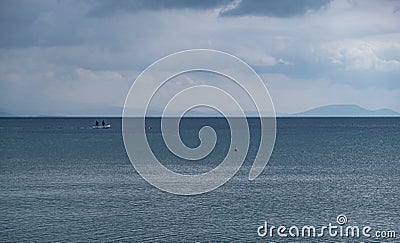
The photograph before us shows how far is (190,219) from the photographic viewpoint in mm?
56844

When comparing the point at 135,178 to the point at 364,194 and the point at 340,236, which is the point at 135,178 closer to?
the point at 364,194

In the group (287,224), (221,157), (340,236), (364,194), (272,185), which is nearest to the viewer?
(340,236)

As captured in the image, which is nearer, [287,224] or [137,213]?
[287,224]

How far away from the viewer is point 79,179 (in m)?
83.5

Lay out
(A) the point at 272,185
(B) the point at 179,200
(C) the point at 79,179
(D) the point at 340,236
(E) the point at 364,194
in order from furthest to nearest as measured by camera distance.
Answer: (C) the point at 79,179 < (A) the point at 272,185 < (E) the point at 364,194 < (B) the point at 179,200 < (D) the point at 340,236

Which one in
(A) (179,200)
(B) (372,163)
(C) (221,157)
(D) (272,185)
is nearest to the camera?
(A) (179,200)

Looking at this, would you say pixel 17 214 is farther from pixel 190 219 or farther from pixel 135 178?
pixel 135 178

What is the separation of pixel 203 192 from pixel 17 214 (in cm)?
1941

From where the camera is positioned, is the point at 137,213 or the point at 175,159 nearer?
the point at 137,213

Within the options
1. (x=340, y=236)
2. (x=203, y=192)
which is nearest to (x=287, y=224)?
(x=340, y=236)

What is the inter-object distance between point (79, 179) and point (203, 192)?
18833 mm

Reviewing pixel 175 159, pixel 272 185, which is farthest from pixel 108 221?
pixel 175 159

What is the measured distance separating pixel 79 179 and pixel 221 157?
38230 millimetres

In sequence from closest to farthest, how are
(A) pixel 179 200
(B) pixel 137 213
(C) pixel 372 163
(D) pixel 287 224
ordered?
1. (D) pixel 287 224
2. (B) pixel 137 213
3. (A) pixel 179 200
4. (C) pixel 372 163
